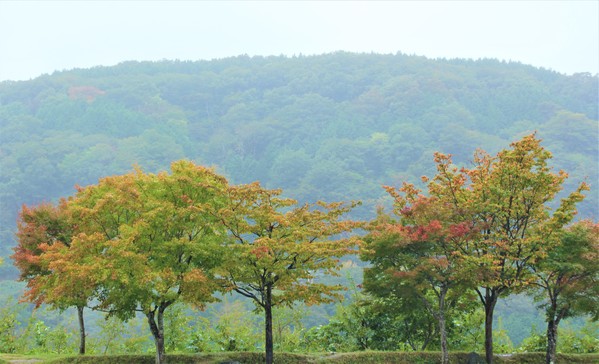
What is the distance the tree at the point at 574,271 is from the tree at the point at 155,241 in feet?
44.8

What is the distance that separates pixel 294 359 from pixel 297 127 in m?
149

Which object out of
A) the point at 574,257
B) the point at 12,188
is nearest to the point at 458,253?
the point at 574,257

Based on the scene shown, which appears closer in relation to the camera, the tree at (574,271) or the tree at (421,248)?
the tree at (574,271)

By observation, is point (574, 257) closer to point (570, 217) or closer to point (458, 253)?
point (570, 217)

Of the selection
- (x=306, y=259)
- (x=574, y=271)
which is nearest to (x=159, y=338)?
(x=306, y=259)

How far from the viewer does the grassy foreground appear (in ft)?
83.0

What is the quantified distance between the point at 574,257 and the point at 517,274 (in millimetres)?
2316

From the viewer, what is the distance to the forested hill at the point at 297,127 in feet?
448

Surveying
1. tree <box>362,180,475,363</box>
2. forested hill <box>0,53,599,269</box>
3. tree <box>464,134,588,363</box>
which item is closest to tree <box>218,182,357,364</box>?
tree <box>362,180,475,363</box>

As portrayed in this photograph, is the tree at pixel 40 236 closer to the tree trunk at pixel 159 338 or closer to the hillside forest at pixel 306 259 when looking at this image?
the hillside forest at pixel 306 259

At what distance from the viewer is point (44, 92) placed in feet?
589

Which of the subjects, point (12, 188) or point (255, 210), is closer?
point (255, 210)

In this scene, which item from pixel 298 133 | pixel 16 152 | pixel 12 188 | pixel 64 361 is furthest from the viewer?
pixel 298 133

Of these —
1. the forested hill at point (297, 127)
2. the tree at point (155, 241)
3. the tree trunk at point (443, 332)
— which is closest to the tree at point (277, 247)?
the tree at point (155, 241)
